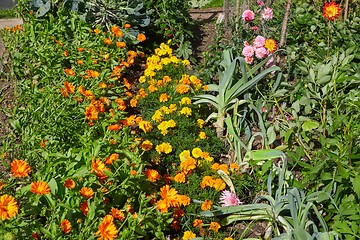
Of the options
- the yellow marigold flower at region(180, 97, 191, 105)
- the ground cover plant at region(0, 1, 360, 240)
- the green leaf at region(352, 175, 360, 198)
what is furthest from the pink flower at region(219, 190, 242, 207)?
the yellow marigold flower at region(180, 97, 191, 105)

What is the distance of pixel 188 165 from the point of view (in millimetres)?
3271

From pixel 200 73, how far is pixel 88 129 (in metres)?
1.61

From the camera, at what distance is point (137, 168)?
290cm

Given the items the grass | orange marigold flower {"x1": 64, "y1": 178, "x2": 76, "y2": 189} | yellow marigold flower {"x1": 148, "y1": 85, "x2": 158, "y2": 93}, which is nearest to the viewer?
orange marigold flower {"x1": 64, "y1": 178, "x2": 76, "y2": 189}

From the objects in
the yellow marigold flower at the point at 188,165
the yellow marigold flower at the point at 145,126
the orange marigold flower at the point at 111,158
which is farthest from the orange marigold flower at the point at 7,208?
the yellow marigold flower at the point at 145,126

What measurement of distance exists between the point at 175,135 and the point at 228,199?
2.41ft

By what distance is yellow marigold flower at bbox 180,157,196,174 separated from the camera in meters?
3.27

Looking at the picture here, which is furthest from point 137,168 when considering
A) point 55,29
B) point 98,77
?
point 55,29

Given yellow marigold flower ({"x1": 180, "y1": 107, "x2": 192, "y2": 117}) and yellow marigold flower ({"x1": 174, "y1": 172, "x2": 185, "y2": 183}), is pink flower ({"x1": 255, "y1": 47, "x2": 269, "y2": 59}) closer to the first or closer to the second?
yellow marigold flower ({"x1": 180, "y1": 107, "x2": 192, "y2": 117})

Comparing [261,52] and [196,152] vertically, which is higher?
[261,52]

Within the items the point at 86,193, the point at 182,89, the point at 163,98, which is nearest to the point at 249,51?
the point at 182,89

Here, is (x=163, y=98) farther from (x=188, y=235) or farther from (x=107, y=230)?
(x=107, y=230)

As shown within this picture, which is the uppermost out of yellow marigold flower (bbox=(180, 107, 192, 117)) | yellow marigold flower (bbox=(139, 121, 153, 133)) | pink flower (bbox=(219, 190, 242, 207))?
yellow marigold flower (bbox=(180, 107, 192, 117))

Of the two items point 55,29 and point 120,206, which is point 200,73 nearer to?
point 55,29
